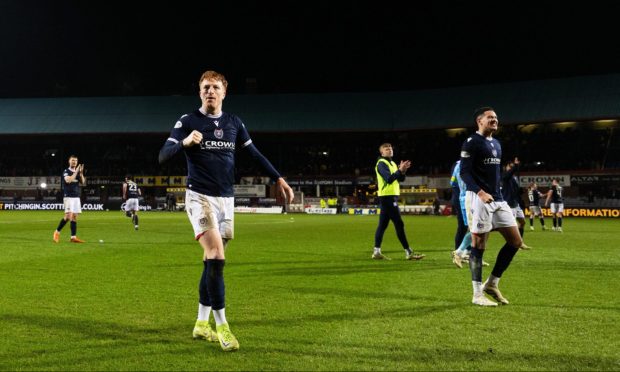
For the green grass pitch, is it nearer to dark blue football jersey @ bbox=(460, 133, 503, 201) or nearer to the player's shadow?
the player's shadow

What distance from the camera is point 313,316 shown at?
5.97 m

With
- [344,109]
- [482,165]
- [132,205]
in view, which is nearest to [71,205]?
[132,205]

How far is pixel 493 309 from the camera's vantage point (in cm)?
640

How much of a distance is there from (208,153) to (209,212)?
1.88 feet

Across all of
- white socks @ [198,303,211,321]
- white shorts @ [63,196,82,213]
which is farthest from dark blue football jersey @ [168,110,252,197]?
white shorts @ [63,196,82,213]

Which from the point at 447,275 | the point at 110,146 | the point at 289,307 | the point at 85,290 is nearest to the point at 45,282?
the point at 85,290

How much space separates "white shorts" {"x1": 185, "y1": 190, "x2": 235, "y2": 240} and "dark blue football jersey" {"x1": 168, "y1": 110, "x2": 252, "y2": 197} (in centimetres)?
6

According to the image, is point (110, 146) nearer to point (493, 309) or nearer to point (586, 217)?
point (586, 217)

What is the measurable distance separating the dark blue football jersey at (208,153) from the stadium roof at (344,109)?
5139 centimetres

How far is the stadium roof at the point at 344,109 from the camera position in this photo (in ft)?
171

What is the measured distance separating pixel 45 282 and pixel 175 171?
5295 centimetres

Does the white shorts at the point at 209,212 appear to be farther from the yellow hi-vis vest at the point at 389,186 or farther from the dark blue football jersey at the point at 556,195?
the dark blue football jersey at the point at 556,195

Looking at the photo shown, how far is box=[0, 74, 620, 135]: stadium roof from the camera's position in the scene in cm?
5225

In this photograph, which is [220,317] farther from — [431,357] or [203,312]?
[431,357]
